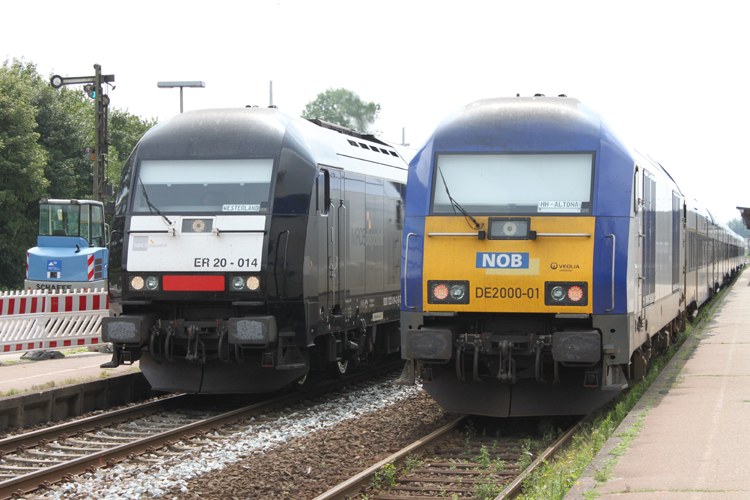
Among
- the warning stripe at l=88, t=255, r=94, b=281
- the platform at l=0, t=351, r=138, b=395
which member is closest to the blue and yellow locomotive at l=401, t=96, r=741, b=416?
the platform at l=0, t=351, r=138, b=395

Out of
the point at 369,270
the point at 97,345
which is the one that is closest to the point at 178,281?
the point at 369,270

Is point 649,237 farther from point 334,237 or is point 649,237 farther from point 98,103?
point 98,103

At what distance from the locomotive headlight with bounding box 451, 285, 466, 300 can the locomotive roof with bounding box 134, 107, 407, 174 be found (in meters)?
2.92

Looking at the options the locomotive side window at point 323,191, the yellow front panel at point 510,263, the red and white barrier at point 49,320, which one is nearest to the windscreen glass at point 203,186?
the locomotive side window at point 323,191

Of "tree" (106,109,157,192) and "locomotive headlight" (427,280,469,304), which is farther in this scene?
"tree" (106,109,157,192)

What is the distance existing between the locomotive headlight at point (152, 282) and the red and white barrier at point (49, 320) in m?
4.97

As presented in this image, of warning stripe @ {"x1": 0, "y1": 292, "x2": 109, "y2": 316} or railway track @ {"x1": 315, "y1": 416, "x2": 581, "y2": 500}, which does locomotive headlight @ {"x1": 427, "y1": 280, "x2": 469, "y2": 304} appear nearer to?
railway track @ {"x1": 315, "y1": 416, "x2": 581, "y2": 500}

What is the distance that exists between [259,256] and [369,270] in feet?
10.0

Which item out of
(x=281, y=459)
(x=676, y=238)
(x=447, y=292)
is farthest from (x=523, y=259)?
(x=676, y=238)

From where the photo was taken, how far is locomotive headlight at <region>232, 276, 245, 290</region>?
33.8 ft

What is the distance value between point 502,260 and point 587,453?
2.10 metres

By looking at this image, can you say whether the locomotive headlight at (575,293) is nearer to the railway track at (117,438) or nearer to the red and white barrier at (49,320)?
the railway track at (117,438)

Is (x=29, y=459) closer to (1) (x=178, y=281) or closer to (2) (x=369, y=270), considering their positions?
(1) (x=178, y=281)

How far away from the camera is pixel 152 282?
34.5 feet
